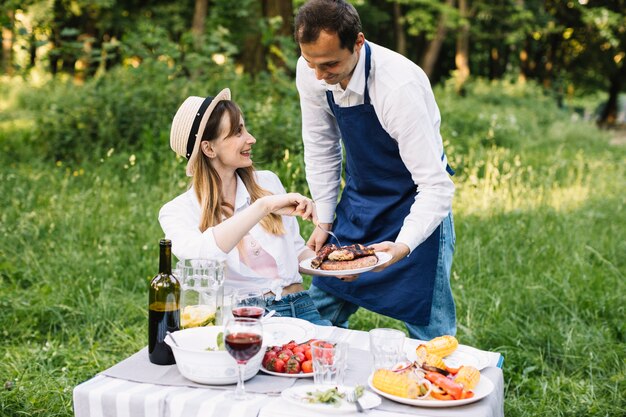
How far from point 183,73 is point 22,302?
5.40 m

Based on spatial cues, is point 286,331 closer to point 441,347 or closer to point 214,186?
point 441,347

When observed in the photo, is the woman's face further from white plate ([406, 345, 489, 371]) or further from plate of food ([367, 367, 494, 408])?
plate of food ([367, 367, 494, 408])

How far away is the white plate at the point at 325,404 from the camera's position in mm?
1816

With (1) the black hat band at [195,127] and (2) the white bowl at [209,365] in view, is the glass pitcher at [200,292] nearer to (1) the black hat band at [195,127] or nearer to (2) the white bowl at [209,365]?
(2) the white bowl at [209,365]

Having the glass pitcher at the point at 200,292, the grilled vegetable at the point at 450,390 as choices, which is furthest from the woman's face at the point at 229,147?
the grilled vegetable at the point at 450,390

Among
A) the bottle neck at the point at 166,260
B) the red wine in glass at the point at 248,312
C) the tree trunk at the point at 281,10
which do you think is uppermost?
the tree trunk at the point at 281,10

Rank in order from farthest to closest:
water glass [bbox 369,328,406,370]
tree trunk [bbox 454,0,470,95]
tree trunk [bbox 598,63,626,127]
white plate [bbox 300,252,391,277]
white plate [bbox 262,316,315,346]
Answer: tree trunk [bbox 598,63,626,127] → tree trunk [bbox 454,0,470,95] → white plate [bbox 300,252,391,277] → white plate [bbox 262,316,315,346] → water glass [bbox 369,328,406,370]

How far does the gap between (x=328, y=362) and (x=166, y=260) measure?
0.58 m

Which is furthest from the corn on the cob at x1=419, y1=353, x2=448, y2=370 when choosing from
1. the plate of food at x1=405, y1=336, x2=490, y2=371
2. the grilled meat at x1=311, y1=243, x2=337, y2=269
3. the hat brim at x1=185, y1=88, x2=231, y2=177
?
the hat brim at x1=185, y1=88, x2=231, y2=177

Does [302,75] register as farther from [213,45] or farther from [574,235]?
[213,45]

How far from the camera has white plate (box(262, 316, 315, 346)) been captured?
7.55 feet

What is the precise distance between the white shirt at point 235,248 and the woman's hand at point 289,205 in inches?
9.5

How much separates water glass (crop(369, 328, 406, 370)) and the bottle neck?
634 millimetres

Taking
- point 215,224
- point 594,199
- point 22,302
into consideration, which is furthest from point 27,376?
point 594,199
